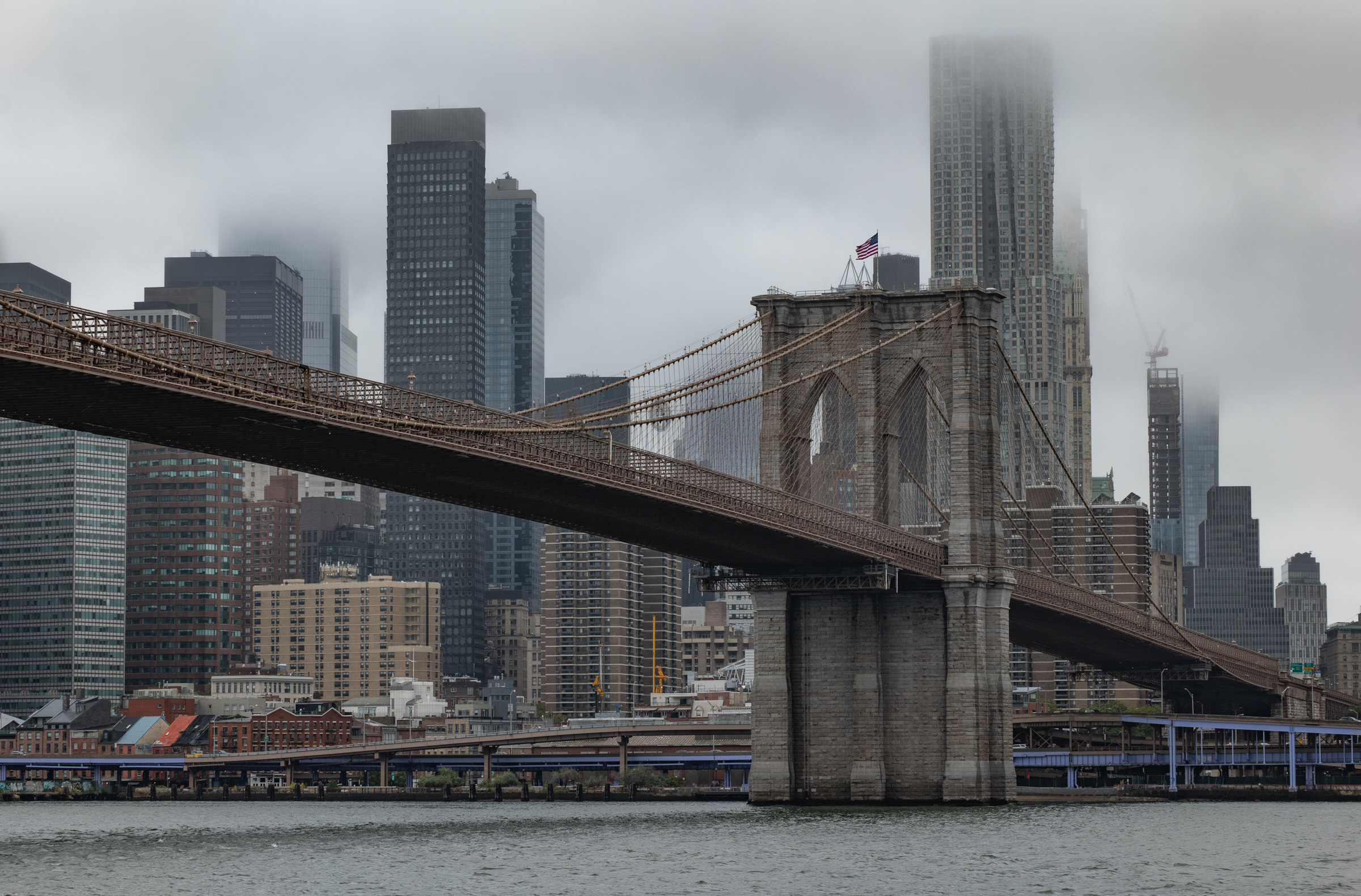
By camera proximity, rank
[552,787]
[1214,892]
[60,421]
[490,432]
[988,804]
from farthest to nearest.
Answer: [552,787] → [988,804] → [490,432] → [60,421] → [1214,892]

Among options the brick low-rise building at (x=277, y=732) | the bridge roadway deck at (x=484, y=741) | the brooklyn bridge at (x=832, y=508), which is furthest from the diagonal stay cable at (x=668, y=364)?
the brick low-rise building at (x=277, y=732)

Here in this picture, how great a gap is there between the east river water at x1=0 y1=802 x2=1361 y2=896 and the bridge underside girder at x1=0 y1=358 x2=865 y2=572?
997 centimetres

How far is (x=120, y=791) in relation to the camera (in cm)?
15212

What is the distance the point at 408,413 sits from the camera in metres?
62.2

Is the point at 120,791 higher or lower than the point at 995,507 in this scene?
lower

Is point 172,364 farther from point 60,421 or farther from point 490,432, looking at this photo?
point 490,432

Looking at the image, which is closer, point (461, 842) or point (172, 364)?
point (172, 364)

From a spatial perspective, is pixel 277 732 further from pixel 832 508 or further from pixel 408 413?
pixel 408 413

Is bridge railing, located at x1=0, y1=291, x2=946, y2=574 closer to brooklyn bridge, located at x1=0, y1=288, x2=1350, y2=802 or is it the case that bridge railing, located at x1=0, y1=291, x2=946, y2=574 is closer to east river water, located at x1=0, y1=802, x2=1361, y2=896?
brooklyn bridge, located at x1=0, y1=288, x2=1350, y2=802

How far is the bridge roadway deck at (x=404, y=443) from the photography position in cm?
5328

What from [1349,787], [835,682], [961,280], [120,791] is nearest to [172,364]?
[835,682]

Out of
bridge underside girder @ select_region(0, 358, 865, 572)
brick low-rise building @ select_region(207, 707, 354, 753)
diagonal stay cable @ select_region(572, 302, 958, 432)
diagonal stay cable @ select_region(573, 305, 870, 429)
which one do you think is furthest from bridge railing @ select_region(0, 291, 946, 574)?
brick low-rise building @ select_region(207, 707, 354, 753)

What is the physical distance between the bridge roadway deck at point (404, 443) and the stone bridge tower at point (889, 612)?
1992 mm

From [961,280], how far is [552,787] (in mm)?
57728
